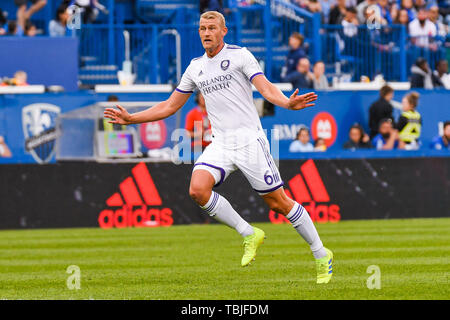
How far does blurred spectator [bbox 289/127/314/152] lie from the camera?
2314 cm

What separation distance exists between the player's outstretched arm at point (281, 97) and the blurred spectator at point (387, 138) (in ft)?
43.3

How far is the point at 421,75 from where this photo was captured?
2572cm

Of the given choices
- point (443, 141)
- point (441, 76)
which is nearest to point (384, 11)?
point (441, 76)

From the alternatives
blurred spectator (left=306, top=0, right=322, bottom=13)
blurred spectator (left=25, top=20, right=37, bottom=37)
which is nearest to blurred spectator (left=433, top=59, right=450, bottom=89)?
blurred spectator (left=306, top=0, right=322, bottom=13)

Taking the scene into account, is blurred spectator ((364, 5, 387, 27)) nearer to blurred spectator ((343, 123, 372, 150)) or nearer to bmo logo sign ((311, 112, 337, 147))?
bmo logo sign ((311, 112, 337, 147))

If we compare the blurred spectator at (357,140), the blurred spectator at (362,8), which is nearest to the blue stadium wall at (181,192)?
the blurred spectator at (357,140)

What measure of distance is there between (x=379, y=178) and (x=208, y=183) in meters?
10.5

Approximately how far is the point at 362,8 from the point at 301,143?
5739mm

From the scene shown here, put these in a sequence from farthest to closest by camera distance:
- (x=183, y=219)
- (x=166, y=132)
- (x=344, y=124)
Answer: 1. (x=344, y=124)
2. (x=166, y=132)
3. (x=183, y=219)

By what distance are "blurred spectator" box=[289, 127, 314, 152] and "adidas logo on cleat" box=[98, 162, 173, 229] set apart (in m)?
4.09

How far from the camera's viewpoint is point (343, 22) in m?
26.6

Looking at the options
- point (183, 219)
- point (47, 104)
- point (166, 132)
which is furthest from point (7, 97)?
point (183, 219)

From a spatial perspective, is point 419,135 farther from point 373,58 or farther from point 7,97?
point 7,97

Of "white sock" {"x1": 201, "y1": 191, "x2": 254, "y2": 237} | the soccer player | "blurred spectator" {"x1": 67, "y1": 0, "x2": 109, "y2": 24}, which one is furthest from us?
"blurred spectator" {"x1": 67, "y1": 0, "x2": 109, "y2": 24}
